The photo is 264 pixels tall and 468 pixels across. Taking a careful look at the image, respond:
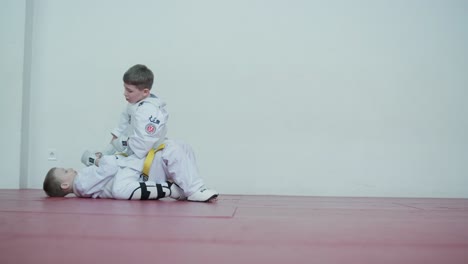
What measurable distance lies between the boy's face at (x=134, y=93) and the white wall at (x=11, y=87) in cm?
207

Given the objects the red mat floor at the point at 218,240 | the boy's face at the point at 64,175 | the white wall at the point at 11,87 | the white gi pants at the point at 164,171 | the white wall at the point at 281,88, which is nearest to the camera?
the red mat floor at the point at 218,240

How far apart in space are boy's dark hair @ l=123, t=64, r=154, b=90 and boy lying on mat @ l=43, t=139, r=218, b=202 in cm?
51

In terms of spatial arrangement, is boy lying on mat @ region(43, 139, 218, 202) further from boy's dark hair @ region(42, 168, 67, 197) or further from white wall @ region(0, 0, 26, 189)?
white wall @ region(0, 0, 26, 189)

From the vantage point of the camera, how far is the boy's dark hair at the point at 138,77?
116 inches

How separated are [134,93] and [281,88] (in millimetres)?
2023

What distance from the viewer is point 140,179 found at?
9.43 ft

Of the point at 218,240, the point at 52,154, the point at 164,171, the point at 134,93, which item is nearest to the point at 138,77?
the point at 134,93

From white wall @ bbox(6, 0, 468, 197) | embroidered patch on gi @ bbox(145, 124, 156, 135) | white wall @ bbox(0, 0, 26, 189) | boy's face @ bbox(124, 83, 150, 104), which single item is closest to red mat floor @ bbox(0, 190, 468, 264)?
embroidered patch on gi @ bbox(145, 124, 156, 135)

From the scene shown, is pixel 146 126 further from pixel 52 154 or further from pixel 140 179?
pixel 52 154

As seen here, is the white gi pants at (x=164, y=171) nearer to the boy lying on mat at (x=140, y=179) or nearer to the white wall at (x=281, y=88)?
the boy lying on mat at (x=140, y=179)

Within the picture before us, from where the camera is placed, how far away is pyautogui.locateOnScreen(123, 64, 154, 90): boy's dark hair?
294 cm

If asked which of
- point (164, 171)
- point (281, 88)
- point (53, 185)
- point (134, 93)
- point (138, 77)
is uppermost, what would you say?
point (281, 88)

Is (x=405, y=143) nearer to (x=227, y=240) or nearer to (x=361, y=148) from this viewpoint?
(x=361, y=148)

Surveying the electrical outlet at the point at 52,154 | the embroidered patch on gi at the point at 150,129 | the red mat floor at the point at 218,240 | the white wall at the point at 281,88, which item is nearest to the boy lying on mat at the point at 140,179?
the embroidered patch on gi at the point at 150,129
